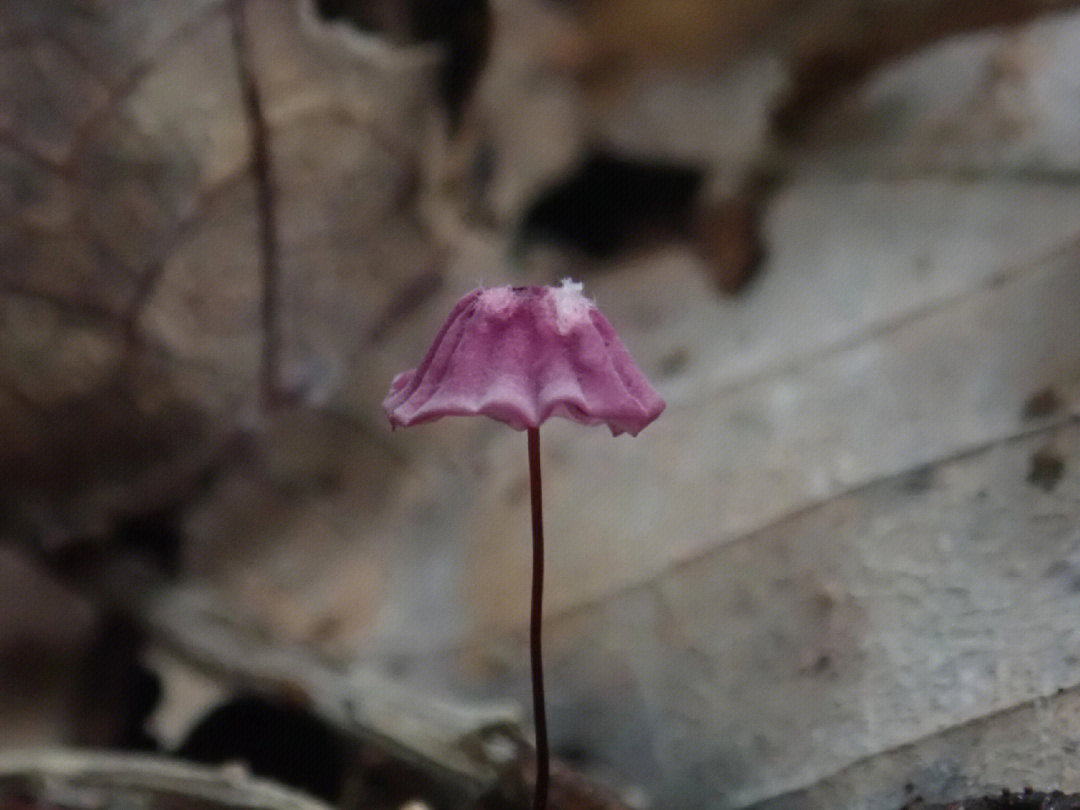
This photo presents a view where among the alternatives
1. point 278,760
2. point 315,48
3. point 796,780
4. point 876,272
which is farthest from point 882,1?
point 278,760

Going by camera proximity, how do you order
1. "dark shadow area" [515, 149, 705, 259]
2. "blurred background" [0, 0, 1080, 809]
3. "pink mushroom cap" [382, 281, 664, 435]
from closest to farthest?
"pink mushroom cap" [382, 281, 664, 435], "blurred background" [0, 0, 1080, 809], "dark shadow area" [515, 149, 705, 259]

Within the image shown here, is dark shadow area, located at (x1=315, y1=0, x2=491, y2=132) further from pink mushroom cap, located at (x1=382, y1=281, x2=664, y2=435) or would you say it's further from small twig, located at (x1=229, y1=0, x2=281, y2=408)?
pink mushroom cap, located at (x1=382, y1=281, x2=664, y2=435)

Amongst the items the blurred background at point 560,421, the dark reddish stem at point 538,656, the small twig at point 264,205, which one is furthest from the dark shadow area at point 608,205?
the dark reddish stem at point 538,656

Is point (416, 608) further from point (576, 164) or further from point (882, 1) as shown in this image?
point (882, 1)

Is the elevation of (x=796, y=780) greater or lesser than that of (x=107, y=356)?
lesser

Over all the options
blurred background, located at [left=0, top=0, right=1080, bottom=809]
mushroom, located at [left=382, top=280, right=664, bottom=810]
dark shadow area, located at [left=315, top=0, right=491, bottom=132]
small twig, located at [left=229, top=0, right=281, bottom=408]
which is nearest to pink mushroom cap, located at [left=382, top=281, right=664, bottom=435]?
mushroom, located at [left=382, top=280, right=664, bottom=810]

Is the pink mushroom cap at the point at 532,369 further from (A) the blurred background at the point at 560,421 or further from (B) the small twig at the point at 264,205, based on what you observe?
(B) the small twig at the point at 264,205

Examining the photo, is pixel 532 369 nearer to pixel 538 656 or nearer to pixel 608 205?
pixel 538 656
